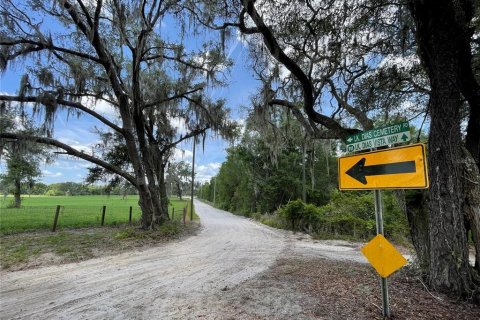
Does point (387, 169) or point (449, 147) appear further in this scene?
point (449, 147)

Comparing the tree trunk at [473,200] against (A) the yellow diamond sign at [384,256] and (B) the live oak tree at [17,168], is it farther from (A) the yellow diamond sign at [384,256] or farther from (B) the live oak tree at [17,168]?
(B) the live oak tree at [17,168]

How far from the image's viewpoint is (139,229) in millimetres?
10773

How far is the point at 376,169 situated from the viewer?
3281 mm

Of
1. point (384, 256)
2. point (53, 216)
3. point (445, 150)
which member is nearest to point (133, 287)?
point (384, 256)

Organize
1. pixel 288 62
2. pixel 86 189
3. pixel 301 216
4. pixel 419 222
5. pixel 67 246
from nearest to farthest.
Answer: pixel 419 222
pixel 288 62
pixel 67 246
pixel 301 216
pixel 86 189

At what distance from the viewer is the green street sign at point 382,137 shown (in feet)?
10.1

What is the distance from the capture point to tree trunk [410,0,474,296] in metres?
3.85

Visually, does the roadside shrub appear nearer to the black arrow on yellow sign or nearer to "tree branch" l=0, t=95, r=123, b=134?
"tree branch" l=0, t=95, r=123, b=134

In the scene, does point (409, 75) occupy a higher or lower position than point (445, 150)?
higher

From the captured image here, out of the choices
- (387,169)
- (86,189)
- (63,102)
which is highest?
(63,102)

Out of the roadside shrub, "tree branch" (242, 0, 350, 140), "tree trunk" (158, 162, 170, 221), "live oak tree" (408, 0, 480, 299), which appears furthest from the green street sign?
"tree trunk" (158, 162, 170, 221)

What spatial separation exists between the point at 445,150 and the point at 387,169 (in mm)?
1602

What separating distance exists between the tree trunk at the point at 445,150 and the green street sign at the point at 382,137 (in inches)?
56.1

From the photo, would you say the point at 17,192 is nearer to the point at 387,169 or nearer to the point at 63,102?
the point at 63,102
